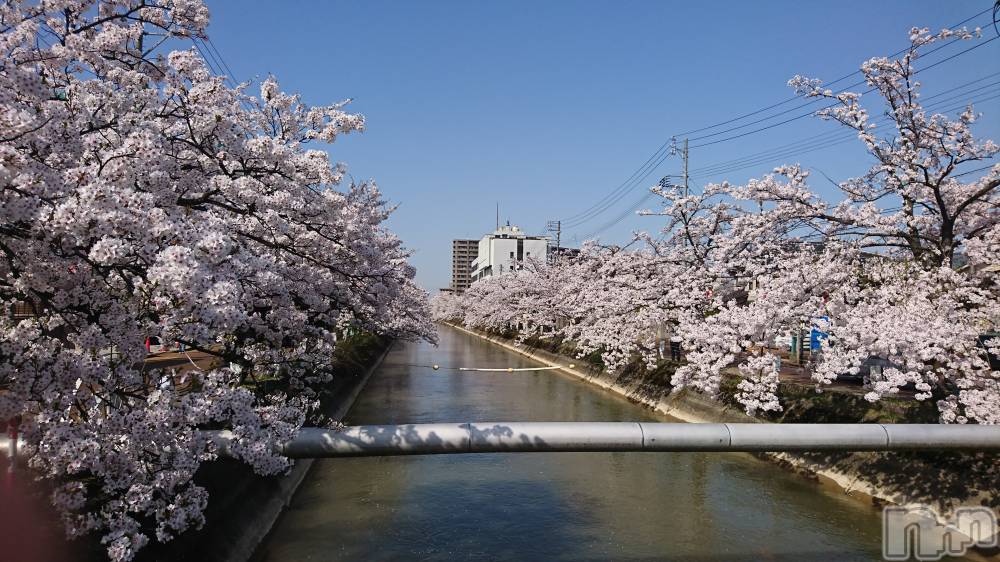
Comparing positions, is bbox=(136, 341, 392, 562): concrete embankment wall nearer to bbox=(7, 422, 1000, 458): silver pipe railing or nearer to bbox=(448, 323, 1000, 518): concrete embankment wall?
bbox=(7, 422, 1000, 458): silver pipe railing

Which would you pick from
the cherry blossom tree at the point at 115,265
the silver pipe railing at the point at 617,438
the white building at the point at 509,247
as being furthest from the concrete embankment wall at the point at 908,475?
the white building at the point at 509,247

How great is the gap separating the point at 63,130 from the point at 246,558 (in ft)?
23.6

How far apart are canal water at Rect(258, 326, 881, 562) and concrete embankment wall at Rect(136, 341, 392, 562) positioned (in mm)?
367

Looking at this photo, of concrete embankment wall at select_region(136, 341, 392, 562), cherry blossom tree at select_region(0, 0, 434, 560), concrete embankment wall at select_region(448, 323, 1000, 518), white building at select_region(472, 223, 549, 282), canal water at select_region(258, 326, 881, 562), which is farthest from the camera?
white building at select_region(472, 223, 549, 282)

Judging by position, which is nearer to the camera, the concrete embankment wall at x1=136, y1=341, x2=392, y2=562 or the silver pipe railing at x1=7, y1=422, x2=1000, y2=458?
the concrete embankment wall at x1=136, y1=341, x2=392, y2=562

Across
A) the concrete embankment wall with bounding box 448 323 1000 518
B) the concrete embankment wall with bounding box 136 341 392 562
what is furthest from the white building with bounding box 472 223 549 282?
the concrete embankment wall with bounding box 136 341 392 562

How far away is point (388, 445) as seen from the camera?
10297 millimetres

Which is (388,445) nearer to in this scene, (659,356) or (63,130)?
(63,130)

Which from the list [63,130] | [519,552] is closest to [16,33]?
[63,130]

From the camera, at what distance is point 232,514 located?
10148mm

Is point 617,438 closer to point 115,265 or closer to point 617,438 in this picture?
point 617,438

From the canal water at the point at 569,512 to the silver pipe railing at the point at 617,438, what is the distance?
1.74 m

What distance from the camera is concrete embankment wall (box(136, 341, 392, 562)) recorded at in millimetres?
8250

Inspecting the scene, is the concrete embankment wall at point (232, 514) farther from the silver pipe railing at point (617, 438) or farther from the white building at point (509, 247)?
the white building at point (509, 247)
